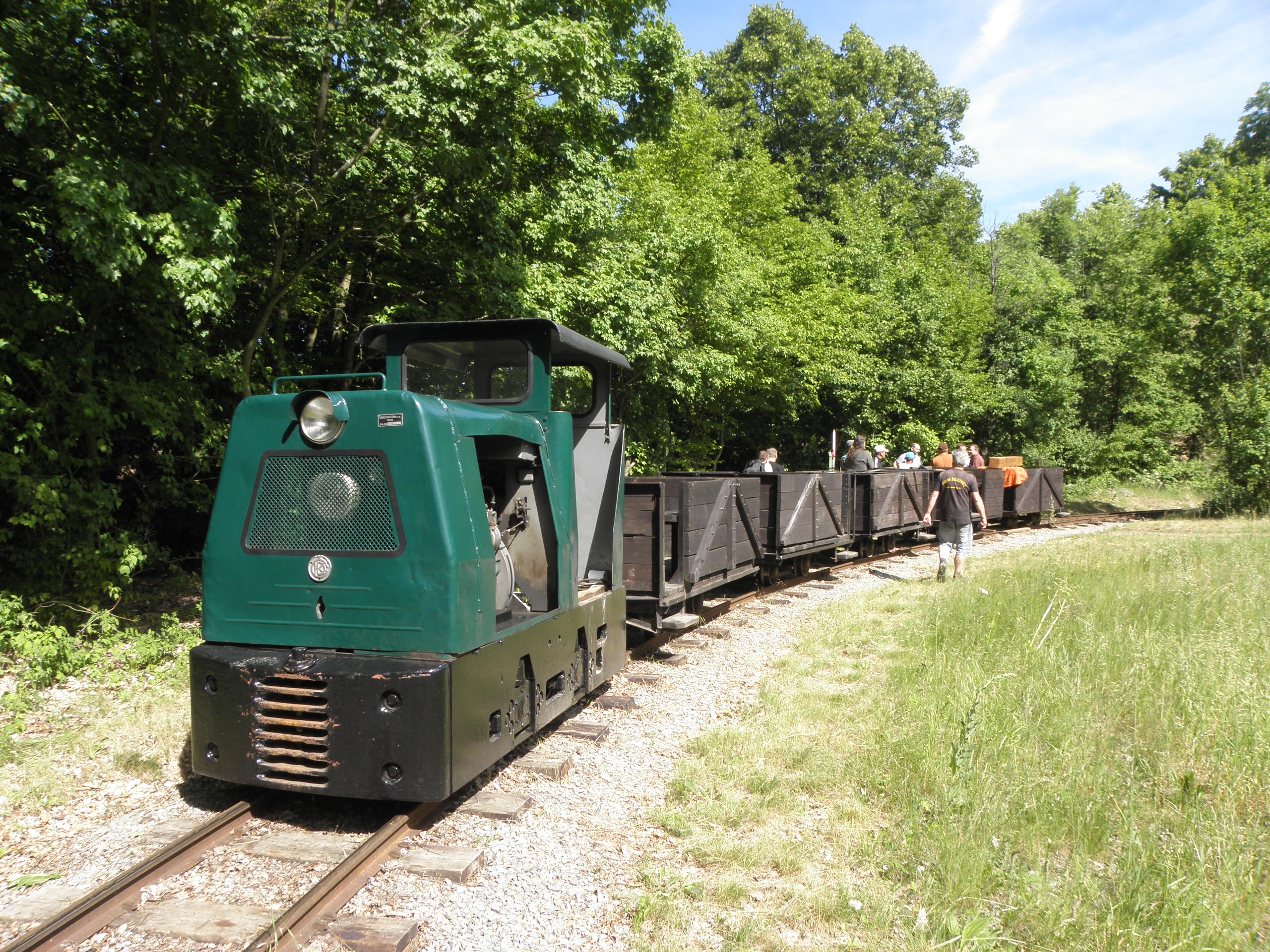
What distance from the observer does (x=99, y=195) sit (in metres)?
5.89

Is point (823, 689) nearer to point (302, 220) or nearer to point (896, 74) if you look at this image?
point (302, 220)

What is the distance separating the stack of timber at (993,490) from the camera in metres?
19.5

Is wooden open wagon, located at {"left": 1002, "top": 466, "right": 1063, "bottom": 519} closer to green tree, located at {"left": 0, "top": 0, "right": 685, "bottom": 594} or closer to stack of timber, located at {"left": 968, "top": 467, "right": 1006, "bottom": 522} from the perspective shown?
stack of timber, located at {"left": 968, "top": 467, "right": 1006, "bottom": 522}

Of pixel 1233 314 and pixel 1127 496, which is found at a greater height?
pixel 1233 314

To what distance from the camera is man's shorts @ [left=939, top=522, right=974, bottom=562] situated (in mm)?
12008

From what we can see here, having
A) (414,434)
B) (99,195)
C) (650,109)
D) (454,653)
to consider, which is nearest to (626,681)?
(454,653)

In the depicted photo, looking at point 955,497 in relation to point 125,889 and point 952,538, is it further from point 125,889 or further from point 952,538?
point 125,889

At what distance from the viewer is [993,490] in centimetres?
2005

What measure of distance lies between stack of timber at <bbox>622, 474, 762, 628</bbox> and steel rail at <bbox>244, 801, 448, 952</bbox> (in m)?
3.58

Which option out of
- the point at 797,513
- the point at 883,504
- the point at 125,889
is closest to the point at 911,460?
the point at 883,504

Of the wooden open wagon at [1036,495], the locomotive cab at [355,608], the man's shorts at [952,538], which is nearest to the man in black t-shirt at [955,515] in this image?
the man's shorts at [952,538]

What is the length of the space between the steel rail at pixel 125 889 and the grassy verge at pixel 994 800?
2047mm

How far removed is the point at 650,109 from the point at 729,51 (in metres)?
34.8

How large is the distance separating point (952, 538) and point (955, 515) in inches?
17.8
